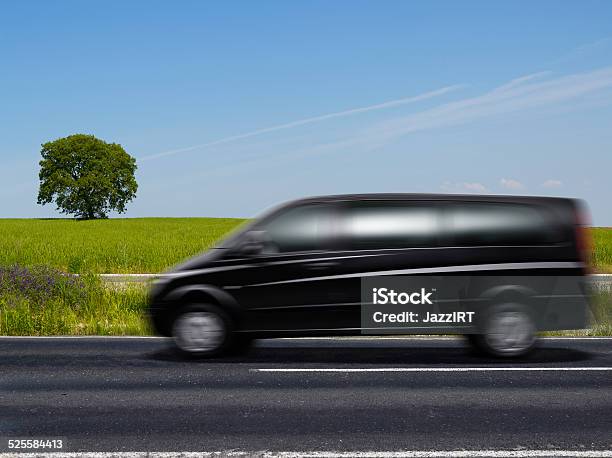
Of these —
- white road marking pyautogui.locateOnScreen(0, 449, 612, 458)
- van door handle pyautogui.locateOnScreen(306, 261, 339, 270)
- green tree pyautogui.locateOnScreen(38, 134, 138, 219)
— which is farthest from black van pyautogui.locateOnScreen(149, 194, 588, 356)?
green tree pyautogui.locateOnScreen(38, 134, 138, 219)

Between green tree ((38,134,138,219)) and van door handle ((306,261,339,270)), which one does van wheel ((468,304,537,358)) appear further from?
green tree ((38,134,138,219))

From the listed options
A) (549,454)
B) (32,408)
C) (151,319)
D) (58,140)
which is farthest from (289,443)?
(58,140)

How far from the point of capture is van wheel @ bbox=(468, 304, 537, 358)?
29.0 feet

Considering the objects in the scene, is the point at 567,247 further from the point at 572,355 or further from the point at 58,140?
the point at 58,140

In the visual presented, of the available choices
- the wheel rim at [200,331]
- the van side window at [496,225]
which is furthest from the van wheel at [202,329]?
the van side window at [496,225]

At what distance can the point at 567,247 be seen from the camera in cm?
889

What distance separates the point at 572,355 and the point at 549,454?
4720 millimetres

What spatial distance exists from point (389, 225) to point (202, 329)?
2519 millimetres

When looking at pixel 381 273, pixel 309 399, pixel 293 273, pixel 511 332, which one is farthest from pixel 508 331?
pixel 309 399

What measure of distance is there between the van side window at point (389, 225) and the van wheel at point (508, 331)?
3.79 ft

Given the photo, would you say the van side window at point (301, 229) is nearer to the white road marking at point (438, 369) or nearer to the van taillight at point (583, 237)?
the white road marking at point (438, 369)

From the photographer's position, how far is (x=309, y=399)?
687 centimetres

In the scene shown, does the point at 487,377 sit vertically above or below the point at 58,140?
below

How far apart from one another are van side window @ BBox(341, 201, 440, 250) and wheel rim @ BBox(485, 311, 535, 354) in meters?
1.22
